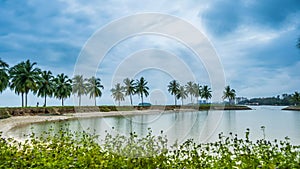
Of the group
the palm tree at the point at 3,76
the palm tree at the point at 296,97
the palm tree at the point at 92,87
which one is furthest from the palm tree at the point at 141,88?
the palm tree at the point at 296,97

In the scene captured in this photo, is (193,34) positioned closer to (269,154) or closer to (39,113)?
(269,154)

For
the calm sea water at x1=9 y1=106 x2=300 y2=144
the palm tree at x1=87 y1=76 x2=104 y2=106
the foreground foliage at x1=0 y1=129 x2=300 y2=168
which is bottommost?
the calm sea water at x1=9 y1=106 x2=300 y2=144

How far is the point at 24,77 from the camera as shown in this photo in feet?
122

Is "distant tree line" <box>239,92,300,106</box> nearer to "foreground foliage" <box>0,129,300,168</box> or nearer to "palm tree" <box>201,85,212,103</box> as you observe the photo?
"palm tree" <box>201,85,212,103</box>

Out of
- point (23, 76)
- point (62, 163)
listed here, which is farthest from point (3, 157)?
point (23, 76)

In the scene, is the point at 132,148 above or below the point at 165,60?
below

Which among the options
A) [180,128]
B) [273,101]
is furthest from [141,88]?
[273,101]

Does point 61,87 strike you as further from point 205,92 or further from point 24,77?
point 205,92

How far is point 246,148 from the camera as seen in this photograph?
401 centimetres

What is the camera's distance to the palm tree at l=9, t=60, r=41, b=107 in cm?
3694

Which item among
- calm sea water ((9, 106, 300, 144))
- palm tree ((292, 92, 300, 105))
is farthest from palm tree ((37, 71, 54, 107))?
palm tree ((292, 92, 300, 105))

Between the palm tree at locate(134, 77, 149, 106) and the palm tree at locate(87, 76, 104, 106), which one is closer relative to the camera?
the palm tree at locate(87, 76, 104, 106)

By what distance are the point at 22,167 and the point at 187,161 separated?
93.7 inches

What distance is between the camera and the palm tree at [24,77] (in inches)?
1454
